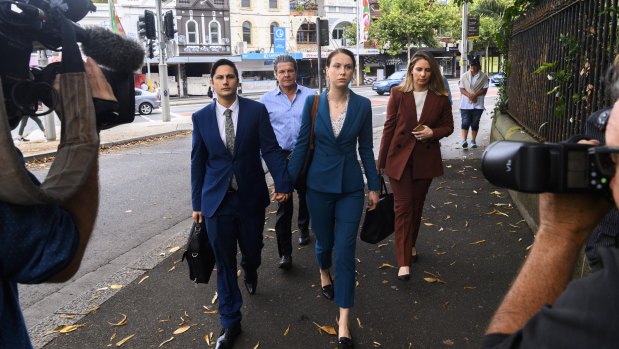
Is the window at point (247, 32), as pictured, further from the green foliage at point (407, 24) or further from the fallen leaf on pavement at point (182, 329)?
the fallen leaf on pavement at point (182, 329)

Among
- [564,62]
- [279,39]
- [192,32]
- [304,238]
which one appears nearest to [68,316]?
[304,238]

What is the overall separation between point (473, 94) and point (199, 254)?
26.6 feet

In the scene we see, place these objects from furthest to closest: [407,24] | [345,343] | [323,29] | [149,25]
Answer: [407,24] → [149,25] → [323,29] → [345,343]

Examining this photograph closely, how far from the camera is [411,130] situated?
4.55 m

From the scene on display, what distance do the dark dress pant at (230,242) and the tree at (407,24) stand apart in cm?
4028

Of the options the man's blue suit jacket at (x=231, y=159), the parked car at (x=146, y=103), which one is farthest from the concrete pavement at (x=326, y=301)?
the parked car at (x=146, y=103)

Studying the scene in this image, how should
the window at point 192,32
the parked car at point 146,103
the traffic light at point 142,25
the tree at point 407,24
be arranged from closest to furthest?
the traffic light at point 142,25 → the parked car at point 146,103 → the tree at point 407,24 → the window at point 192,32

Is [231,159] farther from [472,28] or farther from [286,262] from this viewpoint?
[472,28]

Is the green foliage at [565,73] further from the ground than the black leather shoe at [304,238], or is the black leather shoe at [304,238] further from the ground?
the green foliage at [565,73]

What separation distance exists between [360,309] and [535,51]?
4.88 metres

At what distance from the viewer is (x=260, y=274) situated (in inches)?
181

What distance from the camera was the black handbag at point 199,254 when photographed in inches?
→ 141

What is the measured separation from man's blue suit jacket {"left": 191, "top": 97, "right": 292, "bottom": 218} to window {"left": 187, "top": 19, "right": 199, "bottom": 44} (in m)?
41.4

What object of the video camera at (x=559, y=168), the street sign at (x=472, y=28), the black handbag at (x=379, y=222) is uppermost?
the street sign at (x=472, y=28)
